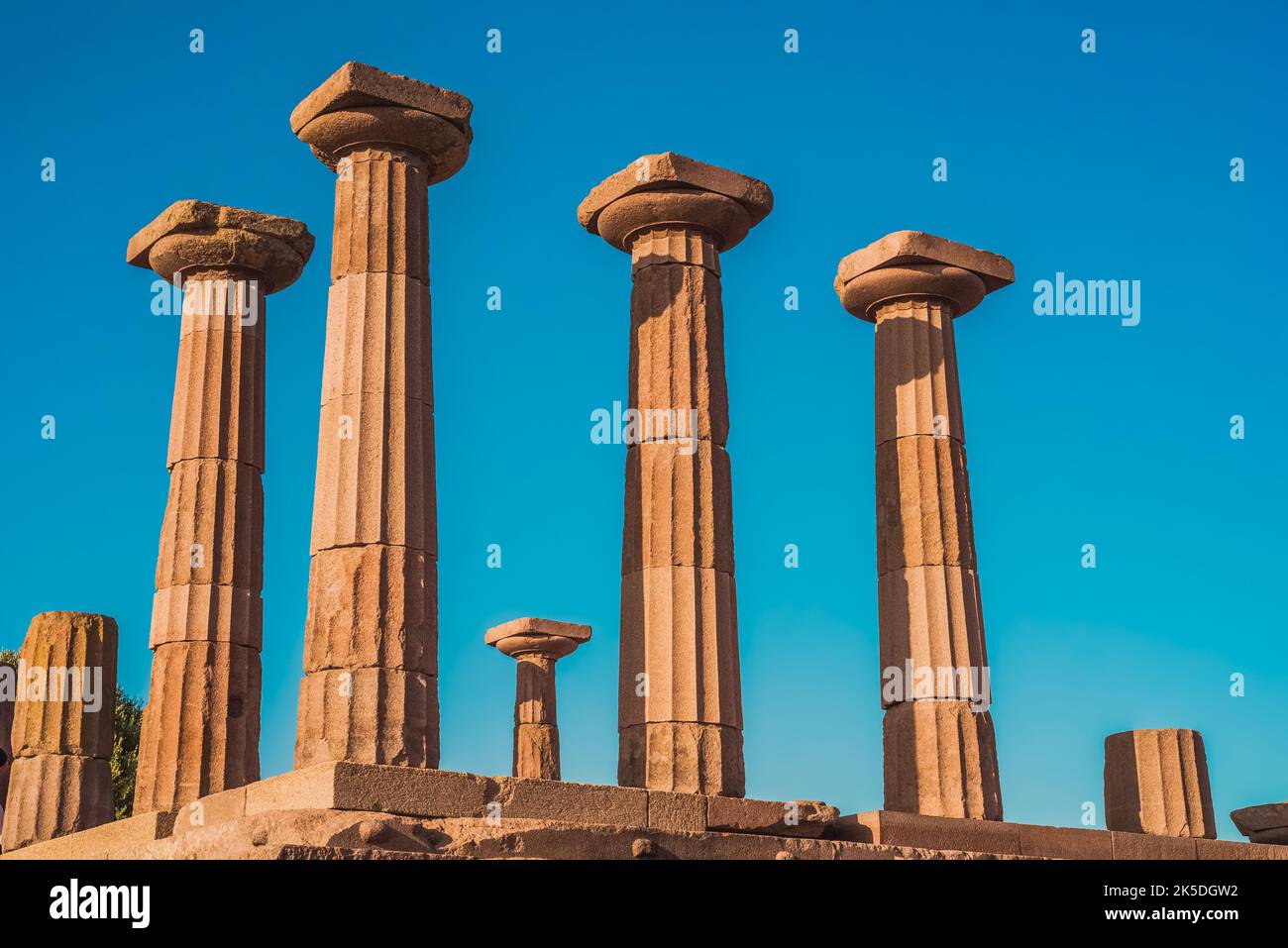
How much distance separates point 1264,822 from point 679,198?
52.3 feet

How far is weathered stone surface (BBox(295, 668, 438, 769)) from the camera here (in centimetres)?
2041

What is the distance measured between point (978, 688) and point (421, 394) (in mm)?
10234

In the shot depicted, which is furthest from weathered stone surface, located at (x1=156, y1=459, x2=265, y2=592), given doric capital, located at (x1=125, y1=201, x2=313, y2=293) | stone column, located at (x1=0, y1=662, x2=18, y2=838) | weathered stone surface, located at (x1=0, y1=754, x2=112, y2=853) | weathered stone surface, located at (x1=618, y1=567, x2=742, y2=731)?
stone column, located at (x1=0, y1=662, x2=18, y2=838)

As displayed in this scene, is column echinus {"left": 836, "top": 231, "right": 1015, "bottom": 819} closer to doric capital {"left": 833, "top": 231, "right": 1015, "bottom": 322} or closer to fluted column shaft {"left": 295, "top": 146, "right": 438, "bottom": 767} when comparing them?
doric capital {"left": 833, "top": 231, "right": 1015, "bottom": 322}

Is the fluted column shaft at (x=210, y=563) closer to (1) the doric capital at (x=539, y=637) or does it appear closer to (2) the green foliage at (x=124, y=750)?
(1) the doric capital at (x=539, y=637)

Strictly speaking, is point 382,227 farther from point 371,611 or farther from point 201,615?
point 201,615

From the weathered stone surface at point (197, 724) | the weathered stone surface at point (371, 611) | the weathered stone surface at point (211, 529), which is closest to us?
the weathered stone surface at point (371, 611)

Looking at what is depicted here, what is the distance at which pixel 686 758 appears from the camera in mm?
22734

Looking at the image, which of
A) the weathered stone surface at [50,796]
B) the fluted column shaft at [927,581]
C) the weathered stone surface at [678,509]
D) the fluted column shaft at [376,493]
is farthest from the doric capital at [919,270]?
the weathered stone surface at [50,796]

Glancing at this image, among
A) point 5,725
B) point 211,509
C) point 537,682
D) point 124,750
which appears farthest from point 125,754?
point 211,509

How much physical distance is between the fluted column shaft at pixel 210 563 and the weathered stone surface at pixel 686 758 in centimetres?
687

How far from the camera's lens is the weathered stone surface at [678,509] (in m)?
23.9
